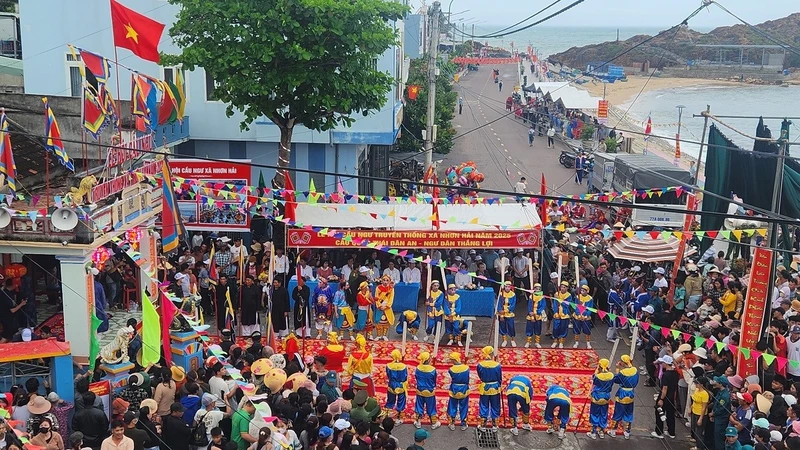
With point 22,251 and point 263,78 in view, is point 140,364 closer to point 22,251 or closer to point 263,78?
point 22,251

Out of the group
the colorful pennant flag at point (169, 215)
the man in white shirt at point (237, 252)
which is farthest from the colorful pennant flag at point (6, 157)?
the man in white shirt at point (237, 252)

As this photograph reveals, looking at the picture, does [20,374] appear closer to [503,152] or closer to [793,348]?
[793,348]

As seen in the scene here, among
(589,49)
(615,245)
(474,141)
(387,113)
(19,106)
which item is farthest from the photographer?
(589,49)

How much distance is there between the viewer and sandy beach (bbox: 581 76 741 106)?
101m

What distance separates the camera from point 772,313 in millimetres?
14820

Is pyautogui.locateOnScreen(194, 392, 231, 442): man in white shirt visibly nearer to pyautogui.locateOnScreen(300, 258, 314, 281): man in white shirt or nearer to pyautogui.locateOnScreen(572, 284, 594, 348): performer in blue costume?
pyautogui.locateOnScreen(300, 258, 314, 281): man in white shirt

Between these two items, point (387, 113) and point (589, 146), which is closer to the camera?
point (387, 113)

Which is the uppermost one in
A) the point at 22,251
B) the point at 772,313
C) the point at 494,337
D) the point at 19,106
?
the point at 19,106

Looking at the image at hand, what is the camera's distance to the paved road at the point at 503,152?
1351 inches

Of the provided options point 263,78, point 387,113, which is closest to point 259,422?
point 263,78

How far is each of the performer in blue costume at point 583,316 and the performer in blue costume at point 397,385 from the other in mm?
4295

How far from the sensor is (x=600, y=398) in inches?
512

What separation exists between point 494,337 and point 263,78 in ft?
26.6

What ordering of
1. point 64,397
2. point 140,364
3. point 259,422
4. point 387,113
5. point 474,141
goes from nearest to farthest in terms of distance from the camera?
point 259,422 → point 64,397 → point 140,364 → point 387,113 → point 474,141
